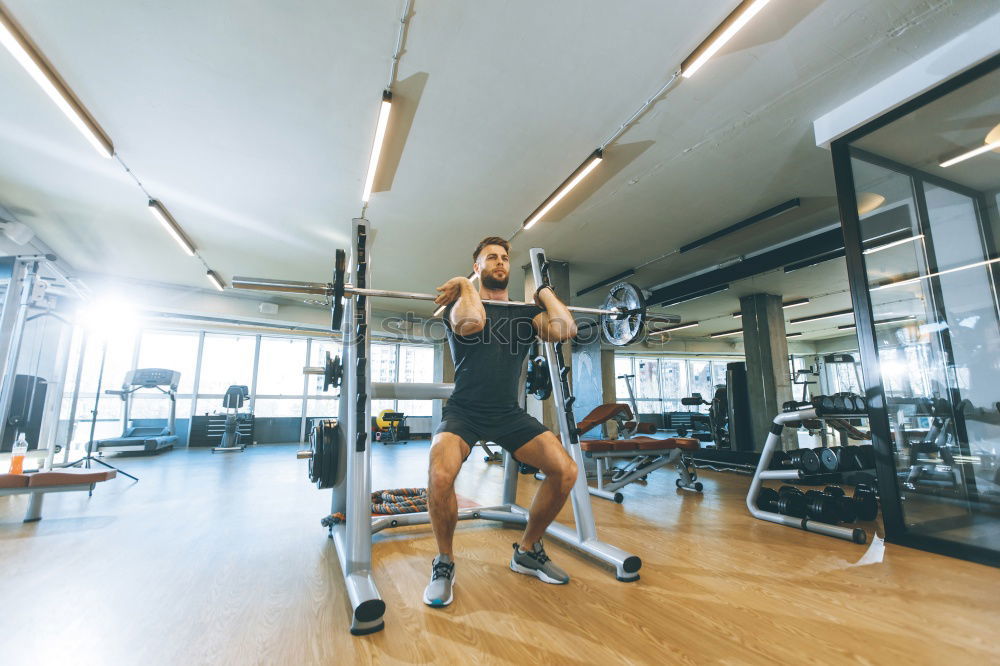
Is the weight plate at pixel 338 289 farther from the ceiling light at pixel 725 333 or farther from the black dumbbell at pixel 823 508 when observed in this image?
→ the ceiling light at pixel 725 333

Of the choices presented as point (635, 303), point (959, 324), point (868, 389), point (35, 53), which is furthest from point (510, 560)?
point (35, 53)

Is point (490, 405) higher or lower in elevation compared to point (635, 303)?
lower

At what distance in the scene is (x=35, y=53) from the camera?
2635mm

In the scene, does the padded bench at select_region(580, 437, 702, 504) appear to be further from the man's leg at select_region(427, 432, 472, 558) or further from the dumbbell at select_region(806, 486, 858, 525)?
the man's leg at select_region(427, 432, 472, 558)

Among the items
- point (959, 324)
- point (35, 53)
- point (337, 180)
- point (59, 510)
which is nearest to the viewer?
point (959, 324)

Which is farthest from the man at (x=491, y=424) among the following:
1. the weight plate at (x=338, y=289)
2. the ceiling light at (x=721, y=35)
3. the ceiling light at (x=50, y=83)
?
the ceiling light at (x=50, y=83)

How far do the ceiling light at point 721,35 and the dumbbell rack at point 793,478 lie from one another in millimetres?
2227

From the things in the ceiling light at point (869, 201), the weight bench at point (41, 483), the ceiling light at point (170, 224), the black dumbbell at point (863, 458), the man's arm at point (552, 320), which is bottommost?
the weight bench at point (41, 483)

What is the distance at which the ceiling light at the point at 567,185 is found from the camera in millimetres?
3709

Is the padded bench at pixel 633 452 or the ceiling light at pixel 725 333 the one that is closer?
the padded bench at pixel 633 452

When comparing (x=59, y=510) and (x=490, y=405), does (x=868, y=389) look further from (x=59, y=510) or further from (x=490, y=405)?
(x=59, y=510)

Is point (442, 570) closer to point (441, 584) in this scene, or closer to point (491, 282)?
point (441, 584)

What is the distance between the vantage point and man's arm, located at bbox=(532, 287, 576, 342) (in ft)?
6.20

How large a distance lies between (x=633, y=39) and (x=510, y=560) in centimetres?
293
